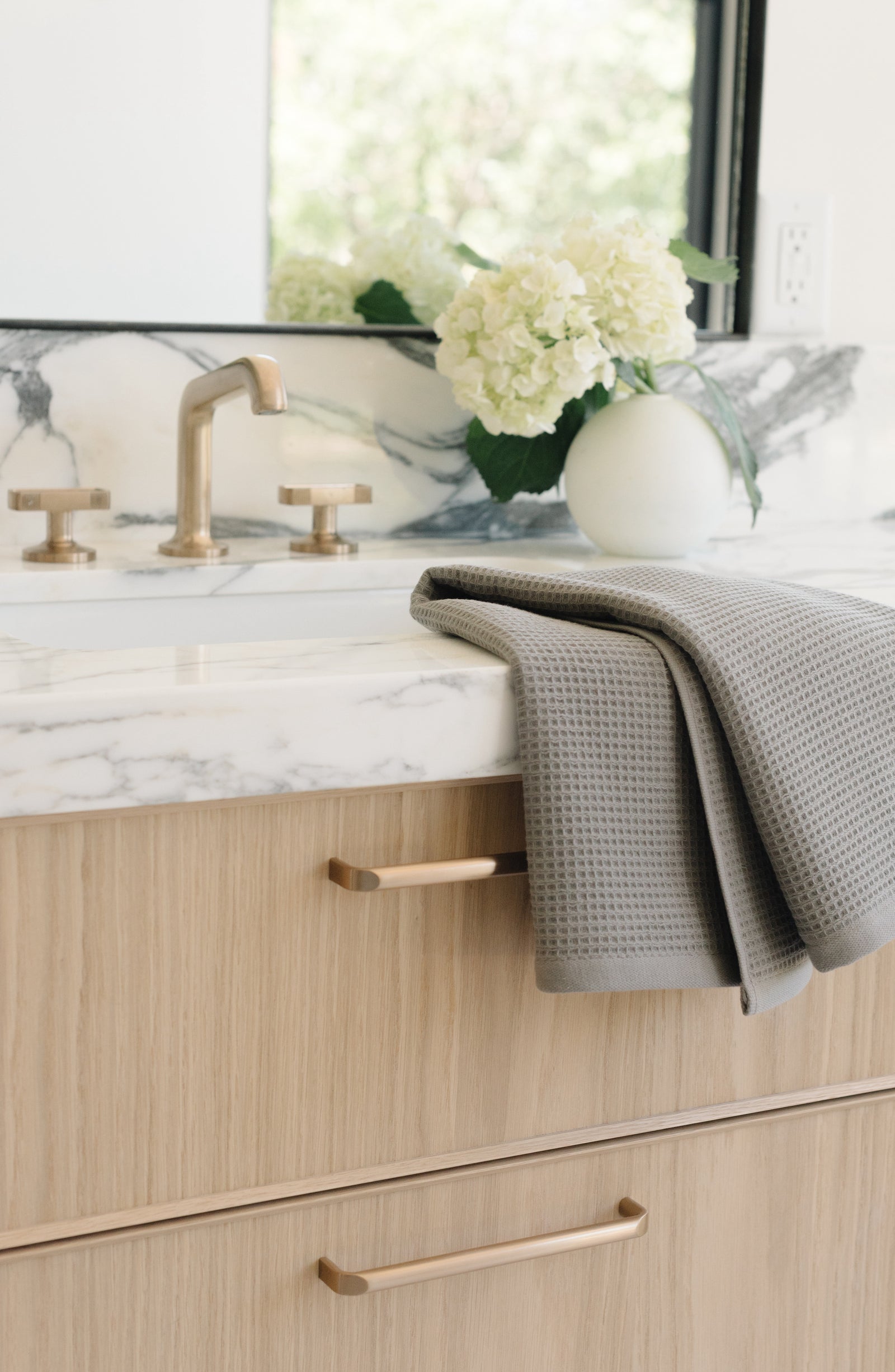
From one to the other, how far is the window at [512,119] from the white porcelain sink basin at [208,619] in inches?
13.4

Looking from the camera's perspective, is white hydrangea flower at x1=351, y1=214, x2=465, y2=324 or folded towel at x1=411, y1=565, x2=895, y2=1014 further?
white hydrangea flower at x1=351, y1=214, x2=465, y2=324

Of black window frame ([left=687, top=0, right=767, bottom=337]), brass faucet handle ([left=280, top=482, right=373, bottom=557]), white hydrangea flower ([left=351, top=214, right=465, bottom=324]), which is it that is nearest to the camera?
brass faucet handle ([left=280, top=482, right=373, bottom=557])

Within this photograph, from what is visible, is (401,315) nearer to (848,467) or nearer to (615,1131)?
(848,467)

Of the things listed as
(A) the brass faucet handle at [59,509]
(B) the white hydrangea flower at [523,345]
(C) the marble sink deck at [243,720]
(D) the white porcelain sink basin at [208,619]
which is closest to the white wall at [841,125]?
(B) the white hydrangea flower at [523,345]

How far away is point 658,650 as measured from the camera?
2.17 ft

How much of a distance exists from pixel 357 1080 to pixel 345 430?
72 cm

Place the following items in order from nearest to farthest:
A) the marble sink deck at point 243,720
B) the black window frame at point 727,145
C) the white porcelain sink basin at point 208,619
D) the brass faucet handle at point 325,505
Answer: the marble sink deck at point 243,720 < the white porcelain sink basin at point 208,619 < the brass faucet handle at point 325,505 < the black window frame at point 727,145

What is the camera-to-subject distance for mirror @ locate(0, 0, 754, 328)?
1098 mm

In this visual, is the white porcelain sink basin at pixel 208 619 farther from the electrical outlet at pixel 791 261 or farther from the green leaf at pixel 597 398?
the electrical outlet at pixel 791 261

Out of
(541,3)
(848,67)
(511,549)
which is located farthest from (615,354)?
(848,67)

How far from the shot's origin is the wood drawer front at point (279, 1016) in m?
0.60

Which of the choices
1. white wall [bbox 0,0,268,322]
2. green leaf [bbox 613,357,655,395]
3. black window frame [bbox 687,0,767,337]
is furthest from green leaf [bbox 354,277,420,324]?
black window frame [bbox 687,0,767,337]

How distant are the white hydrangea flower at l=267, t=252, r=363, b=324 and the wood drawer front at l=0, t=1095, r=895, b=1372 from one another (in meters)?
0.79

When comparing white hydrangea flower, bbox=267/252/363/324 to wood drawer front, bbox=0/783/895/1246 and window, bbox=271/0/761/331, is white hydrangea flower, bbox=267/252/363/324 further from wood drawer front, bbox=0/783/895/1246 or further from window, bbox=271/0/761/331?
wood drawer front, bbox=0/783/895/1246
